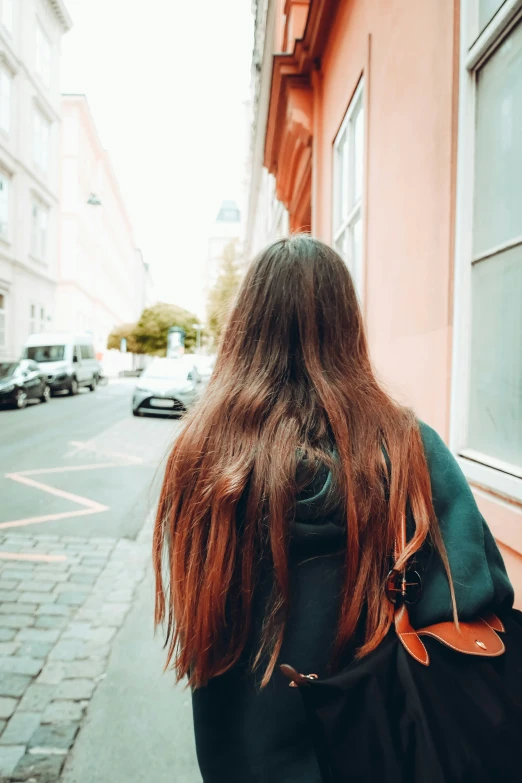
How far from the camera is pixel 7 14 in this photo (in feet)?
82.4

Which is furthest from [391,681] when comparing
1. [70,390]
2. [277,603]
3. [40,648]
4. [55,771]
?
[70,390]

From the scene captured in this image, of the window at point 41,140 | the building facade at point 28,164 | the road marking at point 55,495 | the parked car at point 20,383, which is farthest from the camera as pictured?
the window at point 41,140

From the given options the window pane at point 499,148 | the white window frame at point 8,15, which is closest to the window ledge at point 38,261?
the white window frame at point 8,15

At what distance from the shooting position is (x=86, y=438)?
11312mm

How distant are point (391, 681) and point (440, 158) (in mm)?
2496

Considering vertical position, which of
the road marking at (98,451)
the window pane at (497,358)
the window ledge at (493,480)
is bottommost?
the road marking at (98,451)

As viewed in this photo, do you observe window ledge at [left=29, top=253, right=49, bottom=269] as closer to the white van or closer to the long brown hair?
Result: the white van

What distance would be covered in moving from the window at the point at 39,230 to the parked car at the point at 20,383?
545 inches

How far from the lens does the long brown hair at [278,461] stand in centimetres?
105

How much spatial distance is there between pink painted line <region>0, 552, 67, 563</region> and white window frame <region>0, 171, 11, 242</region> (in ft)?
79.2

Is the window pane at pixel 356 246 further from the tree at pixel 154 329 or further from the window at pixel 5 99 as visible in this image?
the tree at pixel 154 329

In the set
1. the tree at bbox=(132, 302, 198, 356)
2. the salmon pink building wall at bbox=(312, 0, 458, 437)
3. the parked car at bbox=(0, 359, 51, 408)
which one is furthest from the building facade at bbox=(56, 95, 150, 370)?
the salmon pink building wall at bbox=(312, 0, 458, 437)

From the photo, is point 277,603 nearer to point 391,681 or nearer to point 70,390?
point 391,681

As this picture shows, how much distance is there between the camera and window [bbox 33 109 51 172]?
29.5 m
